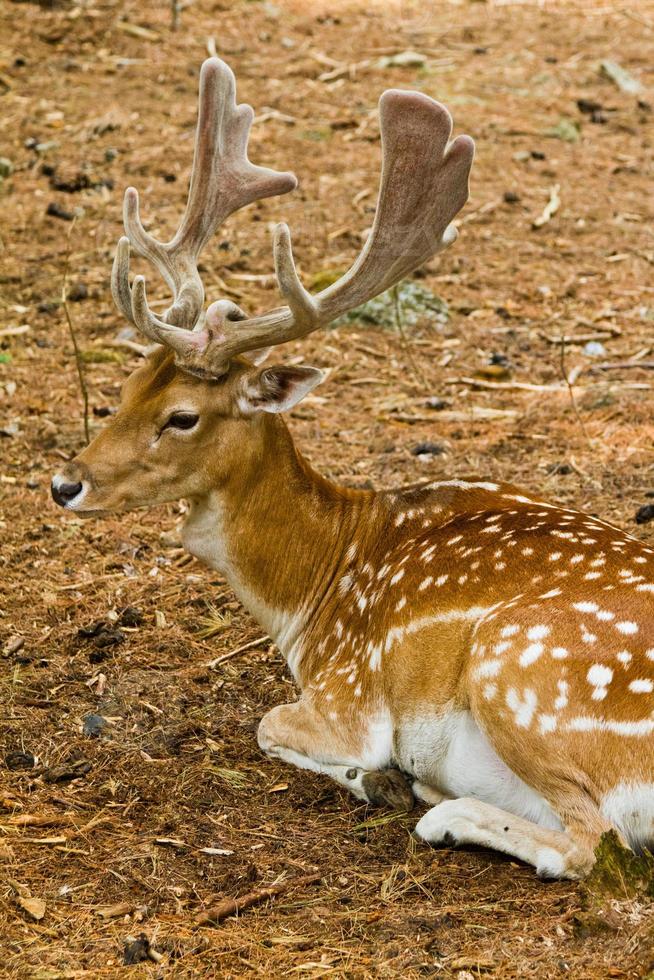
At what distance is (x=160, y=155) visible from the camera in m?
11.1

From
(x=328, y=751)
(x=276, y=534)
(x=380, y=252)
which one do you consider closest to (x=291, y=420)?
(x=276, y=534)

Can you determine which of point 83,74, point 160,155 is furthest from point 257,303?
point 83,74

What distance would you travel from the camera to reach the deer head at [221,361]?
4504 millimetres

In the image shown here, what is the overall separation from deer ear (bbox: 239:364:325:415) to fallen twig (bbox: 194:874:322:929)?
182cm

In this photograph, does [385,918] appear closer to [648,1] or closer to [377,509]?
[377,509]

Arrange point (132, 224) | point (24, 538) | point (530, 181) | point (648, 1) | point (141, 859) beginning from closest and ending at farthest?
1. point (141, 859)
2. point (132, 224)
3. point (24, 538)
4. point (530, 181)
5. point (648, 1)

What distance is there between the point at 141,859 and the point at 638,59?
1236cm

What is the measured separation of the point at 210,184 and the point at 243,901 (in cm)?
310

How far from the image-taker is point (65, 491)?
479cm

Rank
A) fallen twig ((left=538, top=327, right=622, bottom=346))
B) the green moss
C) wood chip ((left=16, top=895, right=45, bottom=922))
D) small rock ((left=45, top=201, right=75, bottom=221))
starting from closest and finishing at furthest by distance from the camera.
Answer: the green moss
wood chip ((left=16, top=895, right=45, bottom=922))
fallen twig ((left=538, top=327, right=622, bottom=346))
small rock ((left=45, top=201, right=75, bottom=221))

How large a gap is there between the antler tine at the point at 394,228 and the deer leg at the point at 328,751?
139 cm

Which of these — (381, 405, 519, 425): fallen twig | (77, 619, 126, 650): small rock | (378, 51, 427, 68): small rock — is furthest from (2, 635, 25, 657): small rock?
(378, 51, 427, 68): small rock

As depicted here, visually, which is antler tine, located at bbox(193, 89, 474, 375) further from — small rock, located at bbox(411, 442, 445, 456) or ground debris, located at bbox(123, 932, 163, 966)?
small rock, located at bbox(411, 442, 445, 456)

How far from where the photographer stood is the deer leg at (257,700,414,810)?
4.52 meters
